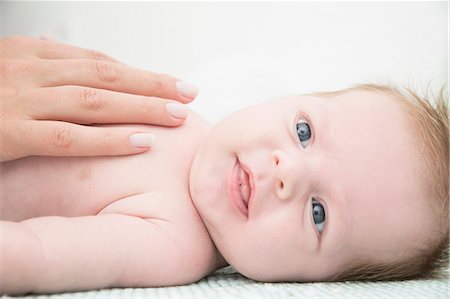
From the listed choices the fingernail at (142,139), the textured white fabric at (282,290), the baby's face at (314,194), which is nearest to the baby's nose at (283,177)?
the baby's face at (314,194)

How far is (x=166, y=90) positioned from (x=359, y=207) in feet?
1.69

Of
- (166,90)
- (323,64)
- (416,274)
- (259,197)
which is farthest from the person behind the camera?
(323,64)

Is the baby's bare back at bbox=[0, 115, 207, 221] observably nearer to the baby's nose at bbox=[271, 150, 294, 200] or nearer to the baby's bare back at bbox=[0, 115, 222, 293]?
the baby's bare back at bbox=[0, 115, 222, 293]

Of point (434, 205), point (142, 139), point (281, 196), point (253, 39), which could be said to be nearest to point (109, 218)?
point (142, 139)

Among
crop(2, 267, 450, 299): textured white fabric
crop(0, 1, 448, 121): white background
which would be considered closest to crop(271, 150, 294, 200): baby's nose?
crop(2, 267, 450, 299): textured white fabric

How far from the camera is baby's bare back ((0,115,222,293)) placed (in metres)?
0.91

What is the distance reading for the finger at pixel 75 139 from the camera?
1.12 meters

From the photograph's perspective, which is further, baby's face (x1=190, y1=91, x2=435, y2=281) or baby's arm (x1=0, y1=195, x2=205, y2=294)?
baby's face (x1=190, y1=91, x2=435, y2=281)

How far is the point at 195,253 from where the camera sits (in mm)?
1104

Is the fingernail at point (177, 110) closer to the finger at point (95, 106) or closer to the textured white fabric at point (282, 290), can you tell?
the finger at point (95, 106)

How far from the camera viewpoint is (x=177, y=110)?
1.26 meters

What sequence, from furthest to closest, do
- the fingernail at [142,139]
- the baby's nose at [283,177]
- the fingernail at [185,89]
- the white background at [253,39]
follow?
the white background at [253,39] < the fingernail at [185,89] < the fingernail at [142,139] < the baby's nose at [283,177]

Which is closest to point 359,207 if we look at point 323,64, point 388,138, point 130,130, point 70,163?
point 388,138

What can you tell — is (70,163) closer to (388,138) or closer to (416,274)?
(388,138)
